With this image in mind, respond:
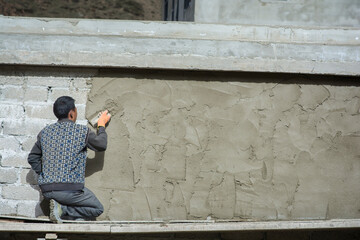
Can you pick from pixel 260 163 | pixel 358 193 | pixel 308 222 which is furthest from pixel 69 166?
pixel 358 193

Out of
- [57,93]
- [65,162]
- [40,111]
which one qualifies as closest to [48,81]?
[57,93]

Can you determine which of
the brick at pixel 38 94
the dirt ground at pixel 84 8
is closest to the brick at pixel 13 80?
the brick at pixel 38 94

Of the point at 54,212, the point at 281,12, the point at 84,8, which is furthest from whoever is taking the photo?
the point at 84,8

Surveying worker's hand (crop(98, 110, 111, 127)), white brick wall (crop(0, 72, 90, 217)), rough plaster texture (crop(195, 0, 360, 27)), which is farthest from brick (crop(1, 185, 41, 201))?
rough plaster texture (crop(195, 0, 360, 27))

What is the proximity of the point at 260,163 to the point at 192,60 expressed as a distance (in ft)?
4.06

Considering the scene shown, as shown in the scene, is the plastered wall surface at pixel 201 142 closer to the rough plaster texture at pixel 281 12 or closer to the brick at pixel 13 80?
the brick at pixel 13 80

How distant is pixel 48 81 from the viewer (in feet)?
16.5

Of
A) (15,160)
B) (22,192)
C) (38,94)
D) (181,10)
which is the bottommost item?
(22,192)

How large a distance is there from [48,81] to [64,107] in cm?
55

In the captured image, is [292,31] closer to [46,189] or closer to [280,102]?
[280,102]

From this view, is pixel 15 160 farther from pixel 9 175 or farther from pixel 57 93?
pixel 57 93

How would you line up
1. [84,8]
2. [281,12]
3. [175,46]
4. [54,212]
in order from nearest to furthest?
[54,212] < [175,46] < [281,12] < [84,8]

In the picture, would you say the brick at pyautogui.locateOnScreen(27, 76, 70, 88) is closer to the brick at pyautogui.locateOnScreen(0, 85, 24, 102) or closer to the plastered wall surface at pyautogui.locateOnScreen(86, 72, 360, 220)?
the brick at pyautogui.locateOnScreen(0, 85, 24, 102)

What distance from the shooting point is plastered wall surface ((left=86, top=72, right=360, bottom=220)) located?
5.12 m
